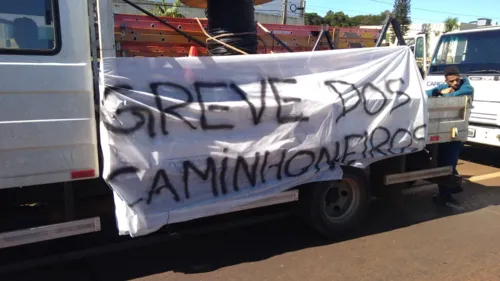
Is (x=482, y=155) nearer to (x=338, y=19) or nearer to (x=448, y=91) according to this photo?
(x=448, y=91)

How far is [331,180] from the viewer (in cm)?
427

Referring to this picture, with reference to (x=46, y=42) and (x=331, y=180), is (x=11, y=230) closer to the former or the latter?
(x=46, y=42)

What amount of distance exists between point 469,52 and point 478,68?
0.49 metres

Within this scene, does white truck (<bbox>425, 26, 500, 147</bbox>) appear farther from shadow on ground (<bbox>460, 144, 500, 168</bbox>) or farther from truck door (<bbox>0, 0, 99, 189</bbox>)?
truck door (<bbox>0, 0, 99, 189</bbox>)

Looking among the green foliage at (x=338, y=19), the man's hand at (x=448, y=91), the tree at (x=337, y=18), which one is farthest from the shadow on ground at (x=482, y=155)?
the tree at (x=337, y=18)

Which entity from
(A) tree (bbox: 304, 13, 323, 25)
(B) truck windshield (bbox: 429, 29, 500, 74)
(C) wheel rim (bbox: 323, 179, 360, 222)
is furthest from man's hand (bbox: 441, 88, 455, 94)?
(A) tree (bbox: 304, 13, 323, 25)

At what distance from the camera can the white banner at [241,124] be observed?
3.29 meters

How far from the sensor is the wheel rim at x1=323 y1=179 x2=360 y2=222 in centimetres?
451

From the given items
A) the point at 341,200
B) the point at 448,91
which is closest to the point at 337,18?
the point at 448,91

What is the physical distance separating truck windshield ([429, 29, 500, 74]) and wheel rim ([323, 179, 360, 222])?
4511 millimetres

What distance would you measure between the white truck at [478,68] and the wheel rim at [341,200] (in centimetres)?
399

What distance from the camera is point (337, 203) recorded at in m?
4.60

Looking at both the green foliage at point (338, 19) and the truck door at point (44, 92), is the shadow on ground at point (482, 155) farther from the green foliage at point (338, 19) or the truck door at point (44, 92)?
the green foliage at point (338, 19)

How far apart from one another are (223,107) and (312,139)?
93 cm
